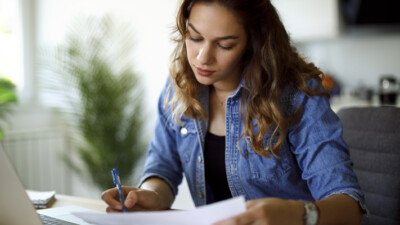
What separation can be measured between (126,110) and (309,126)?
2.37m

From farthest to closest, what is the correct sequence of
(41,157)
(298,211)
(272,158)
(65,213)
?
(41,157)
(272,158)
(65,213)
(298,211)

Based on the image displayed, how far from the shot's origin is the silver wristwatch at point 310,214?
89 cm

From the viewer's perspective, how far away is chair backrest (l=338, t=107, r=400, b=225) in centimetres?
132

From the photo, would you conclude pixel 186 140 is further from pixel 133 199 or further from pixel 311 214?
pixel 311 214

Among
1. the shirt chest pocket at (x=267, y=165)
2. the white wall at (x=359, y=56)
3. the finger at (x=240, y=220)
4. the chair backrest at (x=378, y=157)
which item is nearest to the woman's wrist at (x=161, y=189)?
the shirt chest pocket at (x=267, y=165)

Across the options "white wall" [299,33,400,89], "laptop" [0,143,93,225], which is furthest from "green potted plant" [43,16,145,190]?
"laptop" [0,143,93,225]

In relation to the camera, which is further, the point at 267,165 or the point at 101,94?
the point at 101,94

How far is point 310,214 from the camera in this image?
0.89 metres

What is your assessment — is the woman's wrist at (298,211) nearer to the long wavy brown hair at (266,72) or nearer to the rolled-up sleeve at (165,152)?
the long wavy brown hair at (266,72)

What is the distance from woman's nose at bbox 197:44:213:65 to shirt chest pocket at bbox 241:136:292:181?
0.90 ft

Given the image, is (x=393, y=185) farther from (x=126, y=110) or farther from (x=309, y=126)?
(x=126, y=110)

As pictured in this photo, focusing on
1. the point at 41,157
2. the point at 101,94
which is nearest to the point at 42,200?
the point at 101,94

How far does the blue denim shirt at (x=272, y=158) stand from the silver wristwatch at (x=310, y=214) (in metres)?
0.17

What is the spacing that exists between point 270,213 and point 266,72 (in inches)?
21.8
